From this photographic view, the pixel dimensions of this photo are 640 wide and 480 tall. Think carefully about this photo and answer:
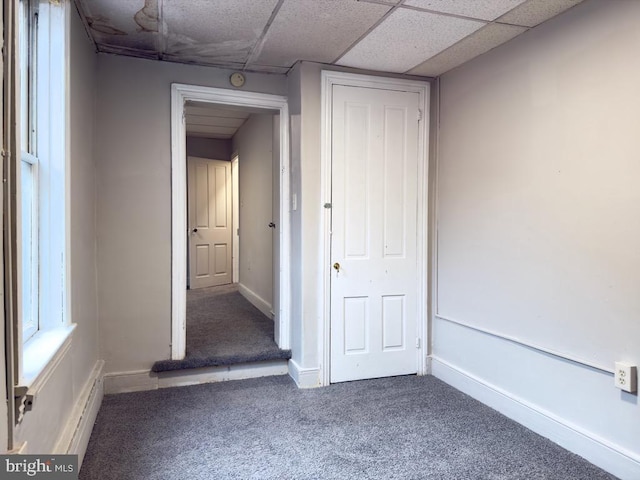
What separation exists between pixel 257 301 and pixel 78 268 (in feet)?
9.20

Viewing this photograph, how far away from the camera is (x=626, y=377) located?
1848 millimetres

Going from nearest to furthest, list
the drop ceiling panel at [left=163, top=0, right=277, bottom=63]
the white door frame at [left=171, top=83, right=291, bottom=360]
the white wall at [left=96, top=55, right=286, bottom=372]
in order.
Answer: the drop ceiling panel at [left=163, top=0, right=277, bottom=63], the white wall at [left=96, top=55, right=286, bottom=372], the white door frame at [left=171, top=83, right=291, bottom=360]

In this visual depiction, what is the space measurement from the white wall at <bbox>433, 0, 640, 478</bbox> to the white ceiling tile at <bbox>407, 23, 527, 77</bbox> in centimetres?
6

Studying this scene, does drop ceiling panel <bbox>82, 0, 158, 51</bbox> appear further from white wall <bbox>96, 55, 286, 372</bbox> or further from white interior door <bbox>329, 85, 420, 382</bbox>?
white interior door <bbox>329, 85, 420, 382</bbox>

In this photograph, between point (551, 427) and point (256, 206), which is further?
point (256, 206)

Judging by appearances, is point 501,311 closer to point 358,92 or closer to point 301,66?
point 358,92

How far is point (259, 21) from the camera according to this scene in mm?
2287

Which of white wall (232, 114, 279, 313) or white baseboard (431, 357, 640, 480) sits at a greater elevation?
white wall (232, 114, 279, 313)

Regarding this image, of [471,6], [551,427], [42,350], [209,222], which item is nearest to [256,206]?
[209,222]

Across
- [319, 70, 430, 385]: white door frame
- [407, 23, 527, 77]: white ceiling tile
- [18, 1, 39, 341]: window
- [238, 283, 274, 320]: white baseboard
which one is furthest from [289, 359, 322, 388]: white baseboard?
[407, 23, 527, 77]: white ceiling tile

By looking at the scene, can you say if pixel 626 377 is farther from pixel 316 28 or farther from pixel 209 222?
pixel 209 222

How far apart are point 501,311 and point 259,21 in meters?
2.20

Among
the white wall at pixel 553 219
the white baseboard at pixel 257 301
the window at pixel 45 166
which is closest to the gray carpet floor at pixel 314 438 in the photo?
the white wall at pixel 553 219

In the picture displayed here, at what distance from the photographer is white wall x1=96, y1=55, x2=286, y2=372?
2770 millimetres
